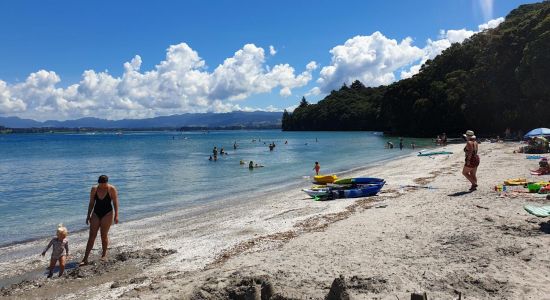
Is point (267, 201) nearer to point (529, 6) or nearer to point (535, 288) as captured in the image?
point (535, 288)

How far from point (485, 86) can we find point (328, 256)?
6250cm

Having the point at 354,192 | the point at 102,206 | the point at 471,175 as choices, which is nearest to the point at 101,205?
the point at 102,206

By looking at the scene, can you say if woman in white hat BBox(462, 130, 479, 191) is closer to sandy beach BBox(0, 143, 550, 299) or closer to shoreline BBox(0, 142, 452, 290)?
sandy beach BBox(0, 143, 550, 299)

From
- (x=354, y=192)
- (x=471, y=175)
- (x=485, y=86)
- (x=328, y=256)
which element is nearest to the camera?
(x=328, y=256)

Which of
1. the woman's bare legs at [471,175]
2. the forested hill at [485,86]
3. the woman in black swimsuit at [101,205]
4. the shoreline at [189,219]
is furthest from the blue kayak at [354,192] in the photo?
the forested hill at [485,86]

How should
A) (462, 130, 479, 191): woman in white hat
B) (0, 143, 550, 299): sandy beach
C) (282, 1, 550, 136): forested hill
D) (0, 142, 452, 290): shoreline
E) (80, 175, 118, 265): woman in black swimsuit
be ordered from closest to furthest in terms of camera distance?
(0, 143, 550, 299): sandy beach → (80, 175, 118, 265): woman in black swimsuit → (0, 142, 452, 290): shoreline → (462, 130, 479, 191): woman in white hat → (282, 1, 550, 136): forested hill

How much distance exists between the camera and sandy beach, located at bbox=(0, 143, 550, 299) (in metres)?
6.44

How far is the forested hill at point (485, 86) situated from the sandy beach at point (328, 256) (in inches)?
1687

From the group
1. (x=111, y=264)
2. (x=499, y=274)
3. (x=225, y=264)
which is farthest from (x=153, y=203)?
(x=499, y=274)

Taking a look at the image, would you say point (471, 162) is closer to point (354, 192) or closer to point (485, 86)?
point (354, 192)

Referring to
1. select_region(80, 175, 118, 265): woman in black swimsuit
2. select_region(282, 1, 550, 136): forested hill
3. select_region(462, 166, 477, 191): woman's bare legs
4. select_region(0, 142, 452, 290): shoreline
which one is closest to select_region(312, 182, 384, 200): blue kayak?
select_region(0, 142, 452, 290): shoreline

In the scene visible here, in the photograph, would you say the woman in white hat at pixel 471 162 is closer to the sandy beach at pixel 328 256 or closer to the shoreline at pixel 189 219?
the sandy beach at pixel 328 256

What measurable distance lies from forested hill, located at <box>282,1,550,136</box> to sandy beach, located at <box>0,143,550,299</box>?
42847 mm

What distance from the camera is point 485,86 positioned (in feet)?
204
